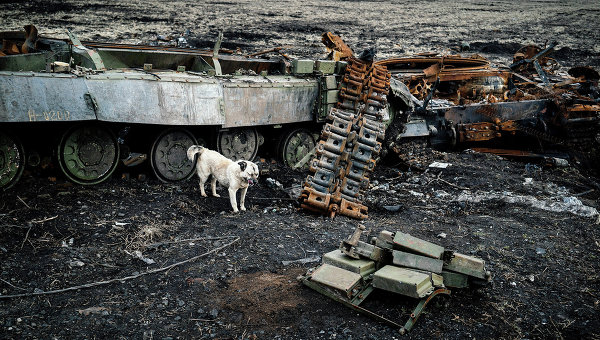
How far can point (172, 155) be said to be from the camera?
28.7ft

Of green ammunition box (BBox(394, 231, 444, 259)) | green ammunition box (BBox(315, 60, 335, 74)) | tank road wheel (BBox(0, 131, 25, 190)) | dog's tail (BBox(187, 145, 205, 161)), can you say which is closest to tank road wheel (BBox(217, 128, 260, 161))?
dog's tail (BBox(187, 145, 205, 161))

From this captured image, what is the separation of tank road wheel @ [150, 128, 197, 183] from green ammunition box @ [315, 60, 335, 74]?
3111mm

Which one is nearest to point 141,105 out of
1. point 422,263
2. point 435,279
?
point 422,263

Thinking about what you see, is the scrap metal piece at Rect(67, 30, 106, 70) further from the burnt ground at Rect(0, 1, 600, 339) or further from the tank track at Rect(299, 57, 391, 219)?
the tank track at Rect(299, 57, 391, 219)

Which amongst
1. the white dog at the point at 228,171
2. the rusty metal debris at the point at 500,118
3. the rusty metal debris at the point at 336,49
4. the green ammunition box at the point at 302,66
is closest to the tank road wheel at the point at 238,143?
the white dog at the point at 228,171

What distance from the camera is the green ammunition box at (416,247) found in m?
4.96

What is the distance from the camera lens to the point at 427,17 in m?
32.0

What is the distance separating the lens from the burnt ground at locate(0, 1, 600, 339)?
180 inches

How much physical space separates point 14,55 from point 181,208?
353 centimetres

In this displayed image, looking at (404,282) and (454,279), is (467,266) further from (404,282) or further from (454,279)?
(404,282)

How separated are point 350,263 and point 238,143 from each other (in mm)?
5162

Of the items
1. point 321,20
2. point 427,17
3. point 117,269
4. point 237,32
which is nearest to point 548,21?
point 427,17

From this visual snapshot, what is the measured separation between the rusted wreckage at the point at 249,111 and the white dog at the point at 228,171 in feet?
2.67

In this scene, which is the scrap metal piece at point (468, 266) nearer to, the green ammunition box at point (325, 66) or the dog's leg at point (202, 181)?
the dog's leg at point (202, 181)
